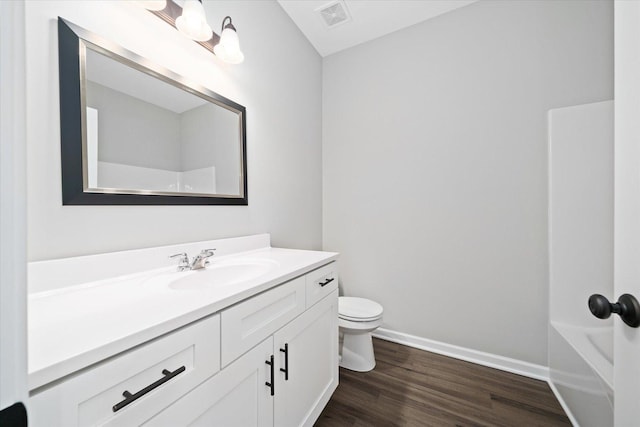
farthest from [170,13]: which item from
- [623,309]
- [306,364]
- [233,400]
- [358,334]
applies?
[358,334]

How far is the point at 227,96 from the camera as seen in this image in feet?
4.60

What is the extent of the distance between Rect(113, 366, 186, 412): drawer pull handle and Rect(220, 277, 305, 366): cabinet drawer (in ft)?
0.47

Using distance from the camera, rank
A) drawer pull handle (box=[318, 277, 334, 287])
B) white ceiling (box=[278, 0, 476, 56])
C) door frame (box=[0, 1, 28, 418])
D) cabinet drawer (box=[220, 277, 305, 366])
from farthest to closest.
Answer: white ceiling (box=[278, 0, 476, 56]) < drawer pull handle (box=[318, 277, 334, 287]) < cabinet drawer (box=[220, 277, 305, 366]) < door frame (box=[0, 1, 28, 418])

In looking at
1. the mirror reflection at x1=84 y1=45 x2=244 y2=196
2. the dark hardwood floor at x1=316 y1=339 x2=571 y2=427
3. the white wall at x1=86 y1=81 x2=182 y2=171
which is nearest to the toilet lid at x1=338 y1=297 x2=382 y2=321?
the dark hardwood floor at x1=316 y1=339 x2=571 y2=427

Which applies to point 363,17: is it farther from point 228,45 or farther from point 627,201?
point 627,201

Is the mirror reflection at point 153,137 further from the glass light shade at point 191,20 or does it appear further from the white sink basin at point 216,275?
the white sink basin at point 216,275

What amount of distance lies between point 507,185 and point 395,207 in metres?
0.77

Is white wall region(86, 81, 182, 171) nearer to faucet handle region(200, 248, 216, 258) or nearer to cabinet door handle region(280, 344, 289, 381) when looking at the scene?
faucet handle region(200, 248, 216, 258)

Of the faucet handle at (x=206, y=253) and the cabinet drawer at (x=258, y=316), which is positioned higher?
the faucet handle at (x=206, y=253)

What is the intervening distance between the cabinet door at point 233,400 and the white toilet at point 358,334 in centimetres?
85

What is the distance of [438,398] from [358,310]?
0.66 metres

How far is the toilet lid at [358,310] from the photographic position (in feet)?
5.38

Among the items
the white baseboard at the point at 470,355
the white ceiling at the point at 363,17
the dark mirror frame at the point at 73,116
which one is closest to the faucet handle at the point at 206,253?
the dark mirror frame at the point at 73,116

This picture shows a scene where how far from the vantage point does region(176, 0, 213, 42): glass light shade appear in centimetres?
107
